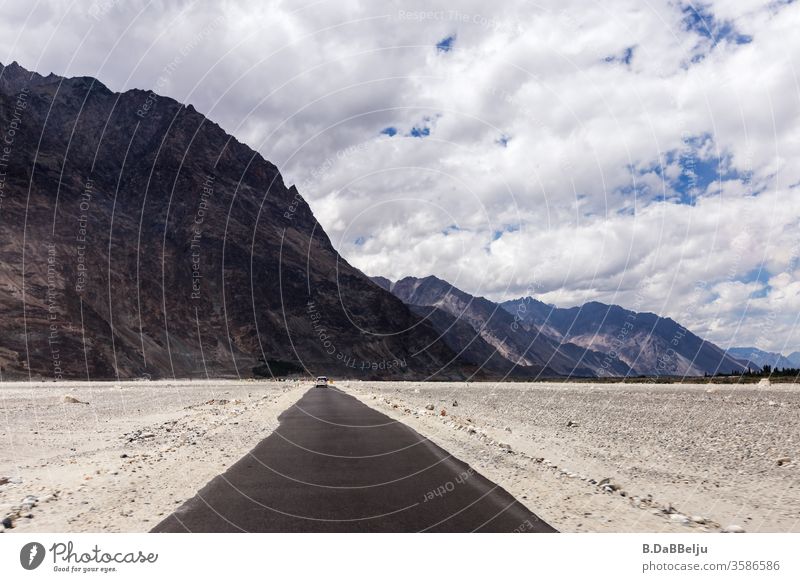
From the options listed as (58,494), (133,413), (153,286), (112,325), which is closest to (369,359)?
(153,286)

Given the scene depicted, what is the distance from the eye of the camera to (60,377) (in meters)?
99.6

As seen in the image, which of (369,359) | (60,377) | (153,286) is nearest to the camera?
(60,377)

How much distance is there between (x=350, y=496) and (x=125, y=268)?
159364 mm

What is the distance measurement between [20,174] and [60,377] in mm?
60322

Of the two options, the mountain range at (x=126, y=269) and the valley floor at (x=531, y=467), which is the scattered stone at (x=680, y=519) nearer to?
the valley floor at (x=531, y=467)

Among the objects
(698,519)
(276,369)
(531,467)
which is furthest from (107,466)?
(276,369)

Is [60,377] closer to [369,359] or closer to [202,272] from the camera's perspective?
[202,272]

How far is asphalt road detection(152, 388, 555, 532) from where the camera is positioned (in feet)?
28.2

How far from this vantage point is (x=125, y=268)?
153500mm
